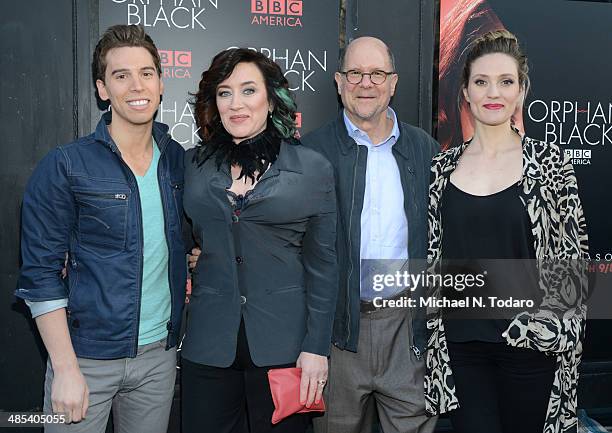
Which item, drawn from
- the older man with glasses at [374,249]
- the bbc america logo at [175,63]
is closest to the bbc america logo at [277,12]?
the bbc america logo at [175,63]

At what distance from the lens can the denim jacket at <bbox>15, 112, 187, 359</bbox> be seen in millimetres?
2457

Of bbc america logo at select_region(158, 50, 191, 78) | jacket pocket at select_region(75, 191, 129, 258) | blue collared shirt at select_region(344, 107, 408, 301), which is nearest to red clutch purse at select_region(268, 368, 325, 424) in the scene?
blue collared shirt at select_region(344, 107, 408, 301)

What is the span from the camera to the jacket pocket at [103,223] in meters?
2.53

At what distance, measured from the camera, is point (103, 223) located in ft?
8.32

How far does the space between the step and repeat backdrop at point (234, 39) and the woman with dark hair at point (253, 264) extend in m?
1.45

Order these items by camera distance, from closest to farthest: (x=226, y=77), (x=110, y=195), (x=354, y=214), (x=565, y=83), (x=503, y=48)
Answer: (x=110, y=195) → (x=226, y=77) → (x=503, y=48) → (x=354, y=214) → (x=565, y=83)

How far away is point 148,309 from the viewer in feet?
8.73

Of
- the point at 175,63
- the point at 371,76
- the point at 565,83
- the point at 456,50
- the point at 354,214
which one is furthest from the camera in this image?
the point at 565,83

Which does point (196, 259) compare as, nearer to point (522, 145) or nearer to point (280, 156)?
point (280, 156)

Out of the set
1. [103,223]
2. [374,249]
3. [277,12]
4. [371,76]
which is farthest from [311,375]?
[277,12]

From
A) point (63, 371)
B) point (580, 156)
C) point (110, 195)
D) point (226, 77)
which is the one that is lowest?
point (63, 371)

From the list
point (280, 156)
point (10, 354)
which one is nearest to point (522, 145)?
point (280, 156)

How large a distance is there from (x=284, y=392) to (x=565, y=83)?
3.31 meters

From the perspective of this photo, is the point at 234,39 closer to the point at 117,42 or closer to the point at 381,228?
the point at 117,42
